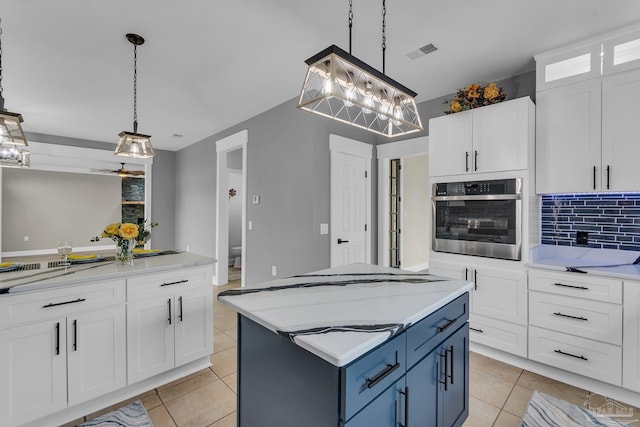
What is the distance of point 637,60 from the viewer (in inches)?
84.7

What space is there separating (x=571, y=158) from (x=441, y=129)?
3.48 ft

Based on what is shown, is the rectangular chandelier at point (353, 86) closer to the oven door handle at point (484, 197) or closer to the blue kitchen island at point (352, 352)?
the blue kitchen island at point (352, 352)

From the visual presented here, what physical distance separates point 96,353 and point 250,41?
248cm

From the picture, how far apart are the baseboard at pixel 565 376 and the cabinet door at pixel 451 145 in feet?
5.41

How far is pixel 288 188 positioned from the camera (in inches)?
150

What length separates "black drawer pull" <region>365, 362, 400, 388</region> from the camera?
1009 millimetres

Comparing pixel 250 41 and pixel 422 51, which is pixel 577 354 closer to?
pixel 422 51

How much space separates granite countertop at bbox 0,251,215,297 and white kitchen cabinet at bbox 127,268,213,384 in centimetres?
7

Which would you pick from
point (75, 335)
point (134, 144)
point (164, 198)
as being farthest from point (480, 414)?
point (164, 198)

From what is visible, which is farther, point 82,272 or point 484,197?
point 484,197

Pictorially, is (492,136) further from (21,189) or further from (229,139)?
(21,189)

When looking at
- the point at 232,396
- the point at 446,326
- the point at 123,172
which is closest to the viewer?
the point at 446,326

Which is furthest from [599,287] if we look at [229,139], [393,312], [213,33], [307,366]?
[229,139]

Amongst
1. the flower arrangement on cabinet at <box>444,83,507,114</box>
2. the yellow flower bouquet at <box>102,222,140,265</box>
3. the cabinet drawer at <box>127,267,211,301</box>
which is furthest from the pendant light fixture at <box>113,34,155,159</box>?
the flower arrangement on cabinet at <box>444,83,507,114</box>
